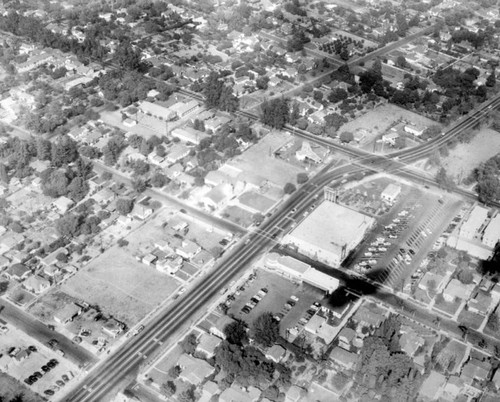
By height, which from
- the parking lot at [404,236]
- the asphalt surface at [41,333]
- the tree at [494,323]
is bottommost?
the parking lot at [404,236]

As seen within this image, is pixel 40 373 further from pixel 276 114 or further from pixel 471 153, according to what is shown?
pixel 471 153

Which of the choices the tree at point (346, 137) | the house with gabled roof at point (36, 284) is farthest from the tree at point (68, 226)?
the tree at point (346, 137)

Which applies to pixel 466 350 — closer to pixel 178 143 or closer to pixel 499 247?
pixel 499 247

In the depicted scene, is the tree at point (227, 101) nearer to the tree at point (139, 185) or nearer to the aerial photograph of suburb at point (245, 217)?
the aerial photograph of suburb at point (245, 217)

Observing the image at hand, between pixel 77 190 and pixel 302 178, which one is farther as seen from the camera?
pixel 302 178

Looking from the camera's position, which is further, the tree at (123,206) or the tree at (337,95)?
the tree at (337,95)

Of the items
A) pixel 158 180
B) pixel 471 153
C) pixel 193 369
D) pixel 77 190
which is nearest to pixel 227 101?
pixel 158 180

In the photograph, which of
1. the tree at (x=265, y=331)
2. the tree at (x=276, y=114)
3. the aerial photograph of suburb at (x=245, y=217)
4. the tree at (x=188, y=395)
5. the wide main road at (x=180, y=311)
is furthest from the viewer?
the tree at (x=276, y=114)
